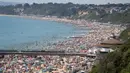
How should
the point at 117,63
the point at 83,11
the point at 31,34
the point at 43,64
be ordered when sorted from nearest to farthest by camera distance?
the point at 117,63 → the point at 43,64 → the point at 31,34 → the point at 83,11

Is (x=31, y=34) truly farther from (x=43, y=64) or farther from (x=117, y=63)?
(x=117, y=63)

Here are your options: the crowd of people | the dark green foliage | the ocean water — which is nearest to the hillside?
the ocean water

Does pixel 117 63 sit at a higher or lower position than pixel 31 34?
higher

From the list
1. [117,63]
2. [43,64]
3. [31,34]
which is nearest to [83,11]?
[31,34]

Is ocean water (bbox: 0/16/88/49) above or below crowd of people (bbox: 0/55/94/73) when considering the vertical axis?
below

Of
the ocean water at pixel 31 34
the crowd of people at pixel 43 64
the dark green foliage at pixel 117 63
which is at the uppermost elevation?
the dark green foliage at pixel 117 63

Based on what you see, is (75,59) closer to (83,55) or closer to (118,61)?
(83,55)

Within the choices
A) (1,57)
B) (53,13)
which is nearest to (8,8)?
(53,13)

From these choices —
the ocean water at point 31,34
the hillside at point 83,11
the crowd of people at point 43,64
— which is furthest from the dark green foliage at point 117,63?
the hillside at point 83,11

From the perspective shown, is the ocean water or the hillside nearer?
the ocean water

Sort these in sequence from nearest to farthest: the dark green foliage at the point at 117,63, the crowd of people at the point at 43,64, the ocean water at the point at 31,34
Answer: the dark green foliage at the point at 117,63 → the crowd of people at the point at 43,64 → the ocean water at the point at 31,34

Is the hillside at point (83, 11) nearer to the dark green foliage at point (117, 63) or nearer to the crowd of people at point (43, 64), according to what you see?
the crowd of people at point (43, 64)

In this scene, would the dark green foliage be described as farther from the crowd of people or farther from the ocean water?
the ocean water
